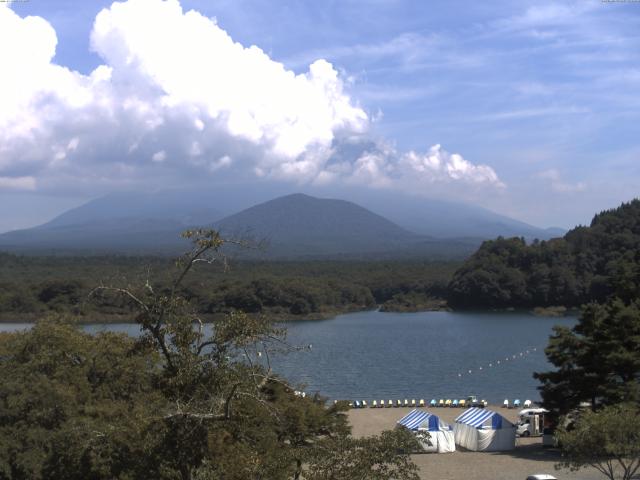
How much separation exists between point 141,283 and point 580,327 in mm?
12664

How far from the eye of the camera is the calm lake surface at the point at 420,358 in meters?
28.3

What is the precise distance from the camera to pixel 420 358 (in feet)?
119

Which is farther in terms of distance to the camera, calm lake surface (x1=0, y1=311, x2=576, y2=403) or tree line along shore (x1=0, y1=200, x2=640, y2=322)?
tree line along shore (x1=0, y1=200, x2=640, y2=322)

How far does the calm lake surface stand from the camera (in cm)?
2834

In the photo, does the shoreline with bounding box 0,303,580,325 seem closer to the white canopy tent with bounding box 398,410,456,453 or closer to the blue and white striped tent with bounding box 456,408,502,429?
the blue and white striped tent with bounding box 456,408,502,429

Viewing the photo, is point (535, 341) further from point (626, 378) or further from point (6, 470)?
point (6, 470)

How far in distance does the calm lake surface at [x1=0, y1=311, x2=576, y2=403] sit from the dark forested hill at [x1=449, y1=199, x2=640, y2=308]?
19.6 feet

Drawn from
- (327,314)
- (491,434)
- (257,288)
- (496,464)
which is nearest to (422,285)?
(327,314)

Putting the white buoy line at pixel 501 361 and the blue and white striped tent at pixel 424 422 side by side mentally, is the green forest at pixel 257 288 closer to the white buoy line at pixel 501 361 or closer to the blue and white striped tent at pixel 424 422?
the white buoy line at pixel 501 361

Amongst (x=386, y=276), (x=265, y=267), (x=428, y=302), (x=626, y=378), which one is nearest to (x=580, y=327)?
(x=626, y=378)

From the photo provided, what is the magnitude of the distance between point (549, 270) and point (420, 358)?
95.9 feet

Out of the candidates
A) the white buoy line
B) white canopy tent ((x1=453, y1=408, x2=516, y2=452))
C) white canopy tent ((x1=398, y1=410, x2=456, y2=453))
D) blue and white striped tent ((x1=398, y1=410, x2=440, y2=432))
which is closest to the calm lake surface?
the white buoy line

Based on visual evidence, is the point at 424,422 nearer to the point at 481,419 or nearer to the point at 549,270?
the point at 481,419

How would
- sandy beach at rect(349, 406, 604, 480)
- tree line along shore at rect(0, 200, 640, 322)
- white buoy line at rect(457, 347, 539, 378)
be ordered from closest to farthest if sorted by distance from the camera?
sandy beach at rect(349, 406, 604, 480)
white buoy line at rect(457, 347, 539, 378)
tree line along shore at rect(0, 200, 640, 322)
